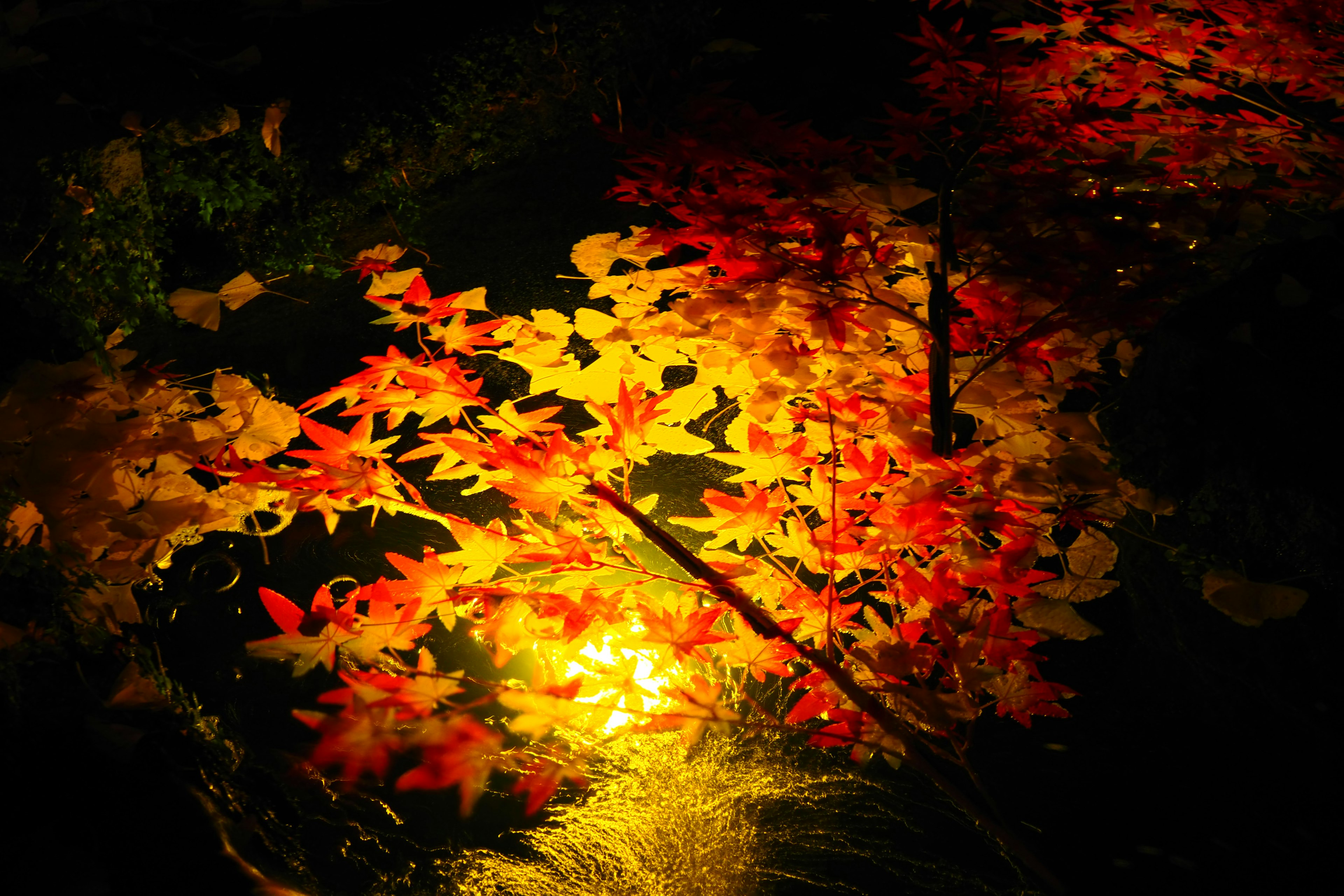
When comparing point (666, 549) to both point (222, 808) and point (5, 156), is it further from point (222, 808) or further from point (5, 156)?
point (5, 156)

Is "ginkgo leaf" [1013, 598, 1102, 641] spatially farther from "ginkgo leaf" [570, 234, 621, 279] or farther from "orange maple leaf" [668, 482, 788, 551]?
"ginkgo leaf" [570, 234, 621, 279]

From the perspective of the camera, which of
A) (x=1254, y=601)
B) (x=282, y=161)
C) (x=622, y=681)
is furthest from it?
(x=282, y=161)

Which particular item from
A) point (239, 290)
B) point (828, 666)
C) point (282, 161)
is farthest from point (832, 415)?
point (282, 161)

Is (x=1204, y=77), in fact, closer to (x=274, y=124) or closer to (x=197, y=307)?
(x=274, y=124)

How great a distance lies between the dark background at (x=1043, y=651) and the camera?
5.67 ft

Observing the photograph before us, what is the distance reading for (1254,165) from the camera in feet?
9.77

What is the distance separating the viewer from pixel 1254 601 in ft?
5.26

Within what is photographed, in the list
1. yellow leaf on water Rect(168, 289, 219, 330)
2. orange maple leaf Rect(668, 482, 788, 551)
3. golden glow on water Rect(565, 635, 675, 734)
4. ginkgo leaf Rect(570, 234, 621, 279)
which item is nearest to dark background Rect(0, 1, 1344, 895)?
yellow leaf on water Rect(168, 289, 219, 330)

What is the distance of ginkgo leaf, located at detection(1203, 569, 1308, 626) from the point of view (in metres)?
1.57

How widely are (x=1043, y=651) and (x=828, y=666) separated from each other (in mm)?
1562

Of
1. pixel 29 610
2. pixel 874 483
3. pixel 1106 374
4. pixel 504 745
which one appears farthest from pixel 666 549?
pixel 1106 374

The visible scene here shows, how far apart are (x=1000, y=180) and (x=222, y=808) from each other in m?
2.64

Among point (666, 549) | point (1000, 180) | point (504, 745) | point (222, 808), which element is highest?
point (1000, 180)

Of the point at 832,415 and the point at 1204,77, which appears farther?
the point at 1204,77
